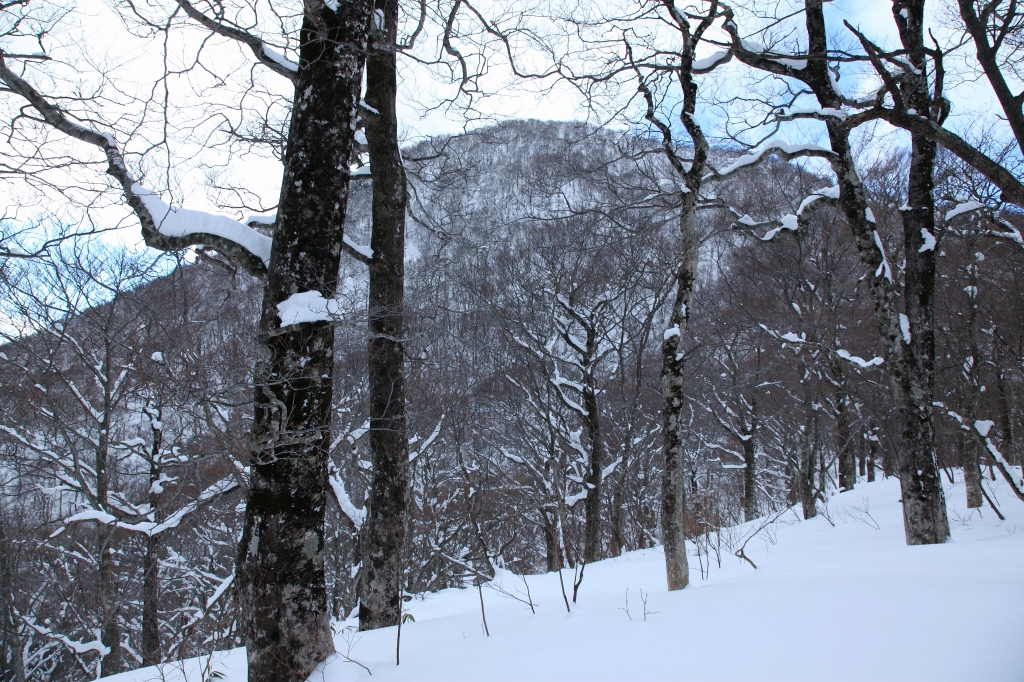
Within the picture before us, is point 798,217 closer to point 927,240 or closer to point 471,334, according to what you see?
point 927,240

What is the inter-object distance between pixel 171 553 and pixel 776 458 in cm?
2330

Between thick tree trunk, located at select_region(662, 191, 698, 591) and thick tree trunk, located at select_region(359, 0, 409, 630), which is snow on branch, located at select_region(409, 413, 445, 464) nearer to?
thick tree trunk, located at select_region(359, 0, 409, 630)

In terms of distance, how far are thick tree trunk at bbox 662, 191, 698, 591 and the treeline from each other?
0.19 metres

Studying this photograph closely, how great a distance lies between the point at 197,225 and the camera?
3.57 meters

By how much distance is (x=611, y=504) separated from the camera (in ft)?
51.6

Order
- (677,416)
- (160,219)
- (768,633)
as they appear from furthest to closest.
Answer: (677,416), (160,219), (768,633)

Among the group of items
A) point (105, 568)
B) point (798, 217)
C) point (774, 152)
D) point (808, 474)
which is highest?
point (774, 152)

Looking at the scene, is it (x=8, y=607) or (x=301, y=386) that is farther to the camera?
(x=8, y=607)

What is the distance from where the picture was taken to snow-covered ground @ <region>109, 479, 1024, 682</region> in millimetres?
2207

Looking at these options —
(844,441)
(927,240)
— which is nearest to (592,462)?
(844,441)

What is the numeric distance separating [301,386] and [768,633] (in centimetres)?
281

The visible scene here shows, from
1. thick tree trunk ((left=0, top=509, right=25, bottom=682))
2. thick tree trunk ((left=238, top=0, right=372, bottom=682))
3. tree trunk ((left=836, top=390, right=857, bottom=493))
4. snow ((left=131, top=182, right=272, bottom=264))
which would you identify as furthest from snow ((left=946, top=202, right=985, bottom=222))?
thick tree trunk ((left=0, top=509, right=25, bottom=682))

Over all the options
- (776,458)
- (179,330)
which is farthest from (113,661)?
(776,458)

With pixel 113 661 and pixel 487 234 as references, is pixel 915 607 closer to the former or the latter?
pixel 487 234
